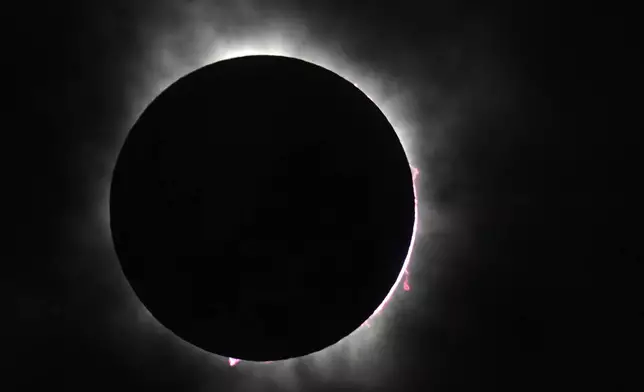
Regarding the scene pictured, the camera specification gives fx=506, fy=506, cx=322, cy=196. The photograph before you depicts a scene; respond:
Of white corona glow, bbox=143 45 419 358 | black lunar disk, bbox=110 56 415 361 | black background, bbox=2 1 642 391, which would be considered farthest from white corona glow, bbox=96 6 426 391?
black lunar disk, bbox=110 56 415 361

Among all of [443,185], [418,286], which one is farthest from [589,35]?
[418,286]

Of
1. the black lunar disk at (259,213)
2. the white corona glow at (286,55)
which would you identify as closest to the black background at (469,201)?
the white corona glow at (286,55)

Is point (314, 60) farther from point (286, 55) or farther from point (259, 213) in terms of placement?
point (259, 213)

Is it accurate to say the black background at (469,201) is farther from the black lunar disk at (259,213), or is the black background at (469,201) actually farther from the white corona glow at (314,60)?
the black lunar disk at (259,213)

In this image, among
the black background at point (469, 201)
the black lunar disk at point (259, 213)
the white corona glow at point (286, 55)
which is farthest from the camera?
the black background at point (469, 201)

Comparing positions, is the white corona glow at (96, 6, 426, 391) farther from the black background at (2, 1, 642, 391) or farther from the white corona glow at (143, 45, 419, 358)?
the black background at (2, 1, 642, 391)
